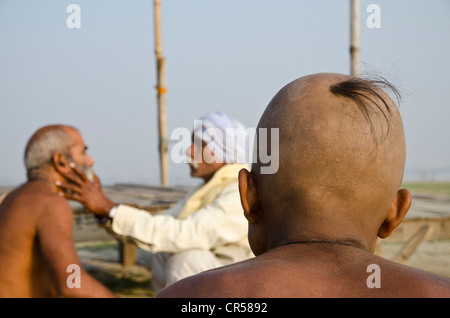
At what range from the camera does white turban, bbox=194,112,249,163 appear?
4.73m

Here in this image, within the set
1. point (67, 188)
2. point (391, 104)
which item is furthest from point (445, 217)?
point (391, 104)

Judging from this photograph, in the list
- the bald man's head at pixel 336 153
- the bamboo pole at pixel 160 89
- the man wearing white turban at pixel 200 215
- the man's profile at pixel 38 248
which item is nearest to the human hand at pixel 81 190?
the man wearing white turban at pixel 200 215

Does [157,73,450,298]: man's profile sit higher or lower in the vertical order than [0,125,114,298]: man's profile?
higher

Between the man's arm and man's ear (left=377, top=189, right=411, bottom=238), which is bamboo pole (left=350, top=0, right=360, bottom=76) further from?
man's ear (left=377, top=189, right=411, bottom=238)

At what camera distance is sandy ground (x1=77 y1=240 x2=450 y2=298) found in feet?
23.1

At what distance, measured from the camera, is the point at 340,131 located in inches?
58.1

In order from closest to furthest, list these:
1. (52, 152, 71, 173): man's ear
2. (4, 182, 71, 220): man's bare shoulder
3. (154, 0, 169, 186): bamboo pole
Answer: (4, 182, 71, 220): man's bare shoulder → (52, 152, 71, 173): man's ear → (154, 0, 169, 186): bamboo pole

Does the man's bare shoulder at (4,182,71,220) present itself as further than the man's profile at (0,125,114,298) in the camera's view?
Yes

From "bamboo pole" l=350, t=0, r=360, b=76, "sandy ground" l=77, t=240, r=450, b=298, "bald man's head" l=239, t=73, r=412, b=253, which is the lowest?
"sandy ground" l=77, t=240, r=450, b=298

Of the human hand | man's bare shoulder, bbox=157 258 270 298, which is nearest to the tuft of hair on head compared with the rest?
man's bare shoulder, bbox=157 258 270 298

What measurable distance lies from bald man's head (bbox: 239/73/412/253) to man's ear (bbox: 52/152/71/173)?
2.35 m

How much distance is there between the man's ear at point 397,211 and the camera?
1.64 meters

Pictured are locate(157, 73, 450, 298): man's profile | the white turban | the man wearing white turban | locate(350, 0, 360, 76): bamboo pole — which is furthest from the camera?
locate(350, 0, 360, 76): bamboo pole

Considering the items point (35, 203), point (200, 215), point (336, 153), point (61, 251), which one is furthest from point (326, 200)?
point (200, 215)
